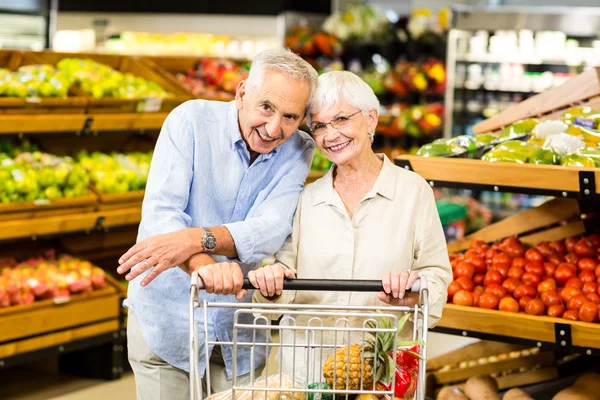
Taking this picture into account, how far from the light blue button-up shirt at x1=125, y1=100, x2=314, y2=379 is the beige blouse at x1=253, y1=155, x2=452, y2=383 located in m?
0.12

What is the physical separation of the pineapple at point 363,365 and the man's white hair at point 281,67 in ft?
2.24

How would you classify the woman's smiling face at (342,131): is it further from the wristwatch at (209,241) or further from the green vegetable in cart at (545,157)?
the green vegetable in cart at (545,157)

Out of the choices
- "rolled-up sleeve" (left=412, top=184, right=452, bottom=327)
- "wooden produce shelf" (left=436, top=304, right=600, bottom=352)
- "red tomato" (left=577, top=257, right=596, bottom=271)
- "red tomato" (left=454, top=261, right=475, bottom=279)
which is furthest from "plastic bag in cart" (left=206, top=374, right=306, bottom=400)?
"red tomato" (left=577, top=257, right=596, bottom=271)

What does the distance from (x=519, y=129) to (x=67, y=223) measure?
2461 mm

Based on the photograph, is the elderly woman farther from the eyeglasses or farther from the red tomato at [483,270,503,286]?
the red tomato at [483,270,503,286]

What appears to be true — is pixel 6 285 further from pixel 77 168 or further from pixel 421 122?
pixel 421 122

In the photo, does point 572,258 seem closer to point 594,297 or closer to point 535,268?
point 535,268

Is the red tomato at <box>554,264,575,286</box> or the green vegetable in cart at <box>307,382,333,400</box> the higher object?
the red tomato at <box>554,264,575,286</box>

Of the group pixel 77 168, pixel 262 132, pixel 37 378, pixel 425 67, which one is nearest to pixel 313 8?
pixel 425 67

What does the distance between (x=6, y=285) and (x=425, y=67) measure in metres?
5.66

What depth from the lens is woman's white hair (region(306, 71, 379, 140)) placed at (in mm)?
2219

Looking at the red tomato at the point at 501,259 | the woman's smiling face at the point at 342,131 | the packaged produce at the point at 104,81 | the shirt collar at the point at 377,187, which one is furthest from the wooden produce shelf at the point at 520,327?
the packaged produce at the point at 104,81

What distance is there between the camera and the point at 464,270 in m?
3.40

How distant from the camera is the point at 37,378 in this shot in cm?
481
